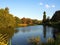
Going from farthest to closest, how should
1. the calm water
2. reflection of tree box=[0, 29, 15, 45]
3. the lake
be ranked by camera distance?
1. the calm water
2. the lake
3. reflection of tree box=[0, 29, 15, 45]

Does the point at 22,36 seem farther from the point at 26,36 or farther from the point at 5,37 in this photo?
the point at 5,37

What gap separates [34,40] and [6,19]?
33709 mm

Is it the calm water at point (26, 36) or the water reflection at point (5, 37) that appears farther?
the calm water at point (26, 36)

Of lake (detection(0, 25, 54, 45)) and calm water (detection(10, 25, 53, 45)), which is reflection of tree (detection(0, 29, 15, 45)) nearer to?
lake (detection(0, 25, 54, 45))

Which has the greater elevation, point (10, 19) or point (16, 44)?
point (10, 19)

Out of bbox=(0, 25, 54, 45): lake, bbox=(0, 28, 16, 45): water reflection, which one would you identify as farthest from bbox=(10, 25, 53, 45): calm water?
bbox=(0, 28, 16, 45): water reflection

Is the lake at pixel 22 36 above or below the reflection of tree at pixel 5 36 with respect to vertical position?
below

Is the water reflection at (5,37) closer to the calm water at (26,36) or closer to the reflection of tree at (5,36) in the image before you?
the reflection of tree at (5,36)

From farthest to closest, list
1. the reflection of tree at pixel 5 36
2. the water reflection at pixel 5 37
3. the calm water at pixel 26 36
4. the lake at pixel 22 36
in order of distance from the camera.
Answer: the calm water at pixel 26 36 → the lake at pixel 22 36 → the reflection of tree at pixel 5 36 → the water reflection at pixel 5 37

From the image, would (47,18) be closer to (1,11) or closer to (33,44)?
(1,11)

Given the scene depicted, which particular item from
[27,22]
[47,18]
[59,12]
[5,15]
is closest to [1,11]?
[5,15]

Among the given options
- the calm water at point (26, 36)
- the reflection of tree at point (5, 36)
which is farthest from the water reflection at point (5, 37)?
the calm water at point (26, 36)

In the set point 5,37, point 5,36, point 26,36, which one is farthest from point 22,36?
point 5,37

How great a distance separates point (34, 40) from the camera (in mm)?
18672
